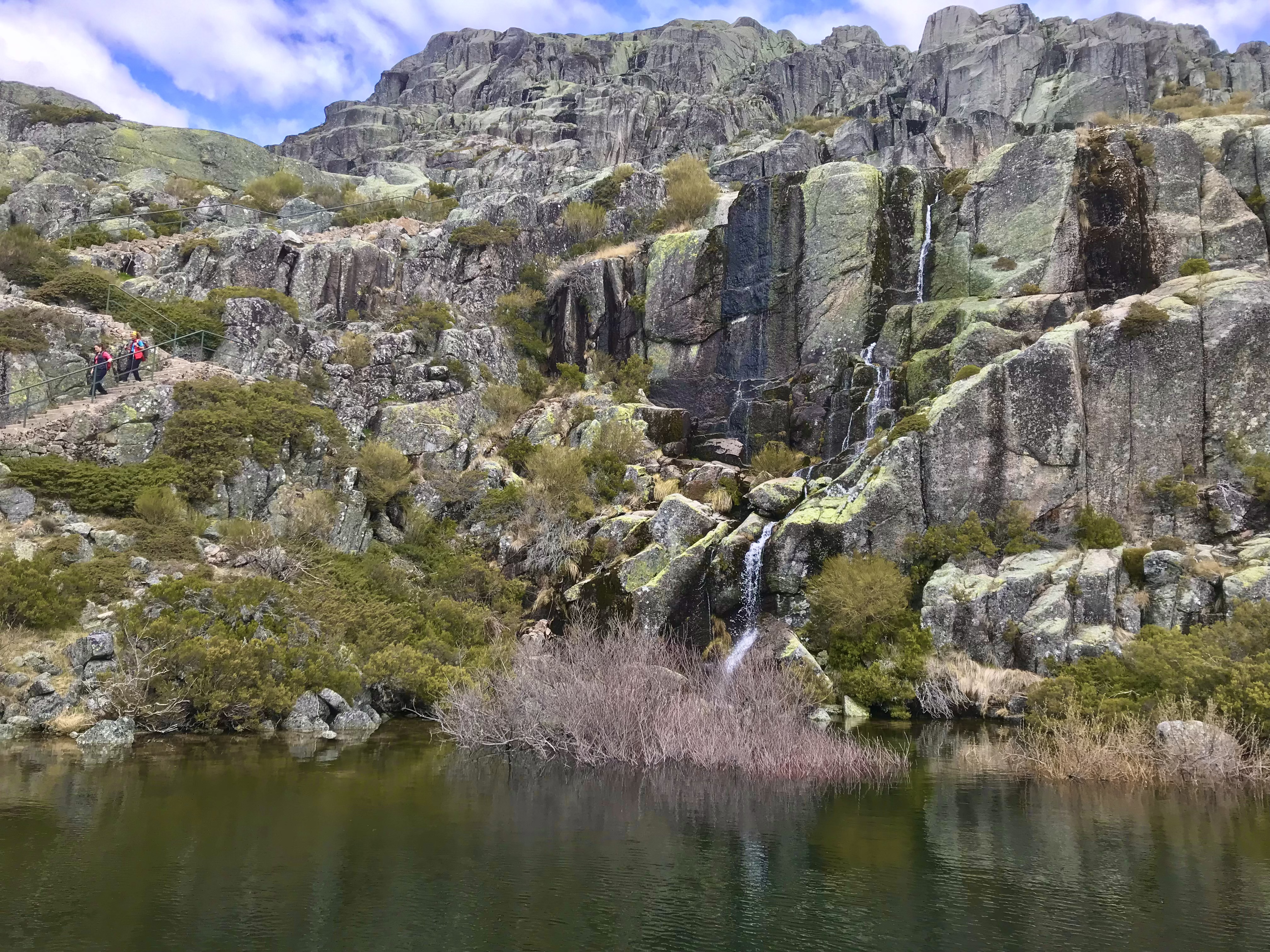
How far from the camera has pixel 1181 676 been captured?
18422mm

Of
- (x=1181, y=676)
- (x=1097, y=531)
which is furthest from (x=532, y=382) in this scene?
(x=1181, y=676)

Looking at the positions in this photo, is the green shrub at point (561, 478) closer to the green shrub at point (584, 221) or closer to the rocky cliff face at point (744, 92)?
the green shrub at point (584, 221)

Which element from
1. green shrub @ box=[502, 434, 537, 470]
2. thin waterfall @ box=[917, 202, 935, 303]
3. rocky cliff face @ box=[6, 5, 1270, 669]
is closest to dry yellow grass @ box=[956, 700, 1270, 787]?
rocky cliff face @ box=[6, 5, 1270, 669]

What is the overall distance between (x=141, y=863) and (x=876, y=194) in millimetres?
40860

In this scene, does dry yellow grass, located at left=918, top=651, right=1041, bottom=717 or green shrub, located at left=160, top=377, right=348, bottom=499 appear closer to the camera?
dry yellow grass, located at left=918, top=651, right=1041, bottom=717

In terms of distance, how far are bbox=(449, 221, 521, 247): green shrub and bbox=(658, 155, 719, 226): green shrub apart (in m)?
8.74

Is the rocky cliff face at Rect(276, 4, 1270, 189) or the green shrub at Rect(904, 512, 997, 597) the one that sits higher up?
the rocky cliff face at Rect(276, 4, 1270, 189)

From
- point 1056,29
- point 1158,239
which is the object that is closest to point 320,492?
point 1158,239

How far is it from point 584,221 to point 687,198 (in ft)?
19.8

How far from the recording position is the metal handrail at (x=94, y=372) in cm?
3148

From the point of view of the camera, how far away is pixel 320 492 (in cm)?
3198

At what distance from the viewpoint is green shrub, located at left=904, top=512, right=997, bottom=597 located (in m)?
28.9

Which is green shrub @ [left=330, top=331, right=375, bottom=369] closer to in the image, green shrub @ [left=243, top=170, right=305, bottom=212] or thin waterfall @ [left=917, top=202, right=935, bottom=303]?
green shrub @ [left=243, top=170, right=305, bottom=212]

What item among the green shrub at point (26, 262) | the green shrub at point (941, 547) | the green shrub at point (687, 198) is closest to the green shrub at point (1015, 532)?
the green shrub at point (941, 547)
